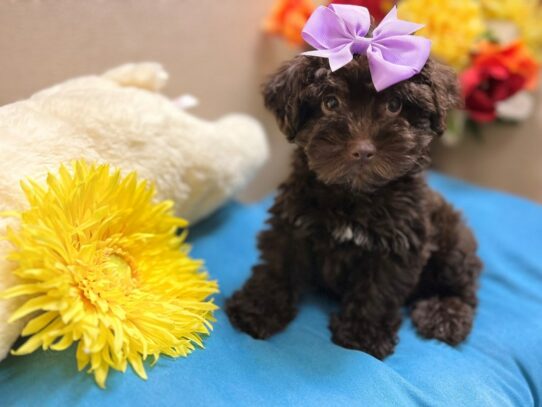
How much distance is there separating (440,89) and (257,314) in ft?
2.92

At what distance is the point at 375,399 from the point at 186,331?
0.55 metres

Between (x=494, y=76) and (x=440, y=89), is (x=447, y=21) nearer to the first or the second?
(x=494, y=76)

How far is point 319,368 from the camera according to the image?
1.46m

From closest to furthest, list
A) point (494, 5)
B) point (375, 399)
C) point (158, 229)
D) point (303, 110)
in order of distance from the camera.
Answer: point (375, 399), point (303, 110), point (158, 229), point (494, 5)

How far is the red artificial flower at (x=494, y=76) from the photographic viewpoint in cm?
265

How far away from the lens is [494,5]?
2832 mm

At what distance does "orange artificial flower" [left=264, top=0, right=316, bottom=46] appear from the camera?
2.48 m

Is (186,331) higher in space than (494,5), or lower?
lower

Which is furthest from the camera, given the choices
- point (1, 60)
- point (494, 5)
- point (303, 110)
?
point (494, 5)

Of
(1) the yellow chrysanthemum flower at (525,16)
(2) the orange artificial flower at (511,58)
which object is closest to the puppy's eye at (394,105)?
(2) the orange artificial flower at (511,58)

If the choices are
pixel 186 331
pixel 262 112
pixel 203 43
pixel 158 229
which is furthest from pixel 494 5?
pixel 186 331

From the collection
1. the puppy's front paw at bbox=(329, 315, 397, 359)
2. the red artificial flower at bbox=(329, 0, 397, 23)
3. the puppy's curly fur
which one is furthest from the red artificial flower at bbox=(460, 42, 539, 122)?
the puppy's front paw at bbox=(329, 315, 397, 359)

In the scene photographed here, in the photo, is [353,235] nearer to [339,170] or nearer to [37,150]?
[339,170]

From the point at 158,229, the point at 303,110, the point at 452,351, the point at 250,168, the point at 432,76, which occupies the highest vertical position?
the point at 432,76
